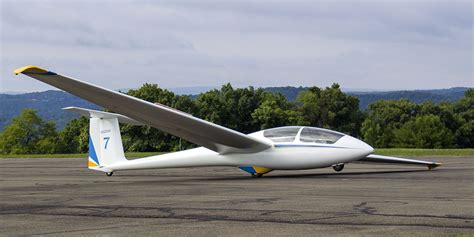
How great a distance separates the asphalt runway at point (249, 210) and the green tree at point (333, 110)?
97.7 meters

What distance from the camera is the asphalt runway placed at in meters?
9.18

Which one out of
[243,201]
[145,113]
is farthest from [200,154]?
[243,201]

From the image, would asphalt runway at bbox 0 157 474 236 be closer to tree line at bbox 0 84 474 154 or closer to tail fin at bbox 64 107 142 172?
tail fin at bbox 64 107 142 172

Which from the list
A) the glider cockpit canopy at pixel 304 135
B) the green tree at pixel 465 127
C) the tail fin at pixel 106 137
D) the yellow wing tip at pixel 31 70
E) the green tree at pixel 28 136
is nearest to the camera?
the yellow wing tip at pixel 31 70

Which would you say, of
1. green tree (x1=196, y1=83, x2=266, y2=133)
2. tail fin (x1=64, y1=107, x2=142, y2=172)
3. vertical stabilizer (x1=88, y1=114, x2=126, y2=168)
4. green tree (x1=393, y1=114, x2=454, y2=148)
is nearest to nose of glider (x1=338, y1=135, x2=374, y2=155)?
tail fin (x1=64, y1=107, x2=142, y2=172)

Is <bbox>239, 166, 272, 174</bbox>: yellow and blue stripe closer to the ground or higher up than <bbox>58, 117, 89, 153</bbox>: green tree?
closer to the ground

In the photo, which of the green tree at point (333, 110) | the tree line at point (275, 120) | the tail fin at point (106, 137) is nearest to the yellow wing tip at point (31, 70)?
the tail fin at point (106, 137)

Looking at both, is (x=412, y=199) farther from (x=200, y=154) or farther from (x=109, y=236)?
(x=200, y=154)

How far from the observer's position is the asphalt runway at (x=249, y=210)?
918 cm

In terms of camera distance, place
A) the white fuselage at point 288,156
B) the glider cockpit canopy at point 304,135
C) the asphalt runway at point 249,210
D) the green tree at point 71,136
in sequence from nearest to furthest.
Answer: the asphalt runway at point 249,210
the white fuselage at point 288,156
the glider cockpit canopy at point 304,135
the green tree at point 71,136

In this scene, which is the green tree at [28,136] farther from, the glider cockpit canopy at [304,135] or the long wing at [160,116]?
the glider cockpit canopy at [304,135]

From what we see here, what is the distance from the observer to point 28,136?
400ft

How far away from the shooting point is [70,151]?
11894 cm

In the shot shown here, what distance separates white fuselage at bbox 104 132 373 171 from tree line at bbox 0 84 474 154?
69919 mm
